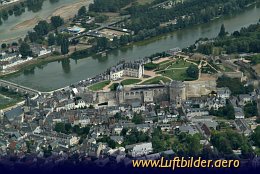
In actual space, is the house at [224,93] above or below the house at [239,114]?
above

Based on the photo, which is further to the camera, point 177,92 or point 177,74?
point 177,74

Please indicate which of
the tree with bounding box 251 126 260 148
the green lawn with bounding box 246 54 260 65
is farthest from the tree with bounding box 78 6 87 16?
the tree with bounding box 251 126 260 148

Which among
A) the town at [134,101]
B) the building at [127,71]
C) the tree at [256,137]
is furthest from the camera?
the building at [127,71]

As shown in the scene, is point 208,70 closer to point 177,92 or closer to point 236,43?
point 236,43

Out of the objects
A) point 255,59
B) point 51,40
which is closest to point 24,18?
point 51,40

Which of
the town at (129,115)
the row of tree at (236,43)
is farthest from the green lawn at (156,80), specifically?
the row of tree at (236,43)

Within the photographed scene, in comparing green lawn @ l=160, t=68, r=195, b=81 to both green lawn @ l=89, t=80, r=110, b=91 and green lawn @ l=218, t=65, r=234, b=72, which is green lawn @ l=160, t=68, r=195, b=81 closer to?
green lawn @ l=218, t=65, r=234, b=72

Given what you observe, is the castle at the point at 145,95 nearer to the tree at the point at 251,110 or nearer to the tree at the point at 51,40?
the tree at the point at 251,110
